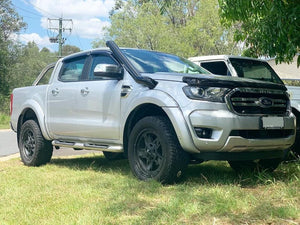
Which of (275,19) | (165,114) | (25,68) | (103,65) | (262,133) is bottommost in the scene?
(25,68)

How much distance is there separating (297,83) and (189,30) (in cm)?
2111

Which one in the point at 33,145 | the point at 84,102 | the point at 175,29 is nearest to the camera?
the point at 84,102

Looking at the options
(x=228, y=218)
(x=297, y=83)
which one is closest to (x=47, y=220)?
(x=228, y=218)

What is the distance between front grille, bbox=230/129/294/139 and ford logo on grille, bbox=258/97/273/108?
11.8 inches

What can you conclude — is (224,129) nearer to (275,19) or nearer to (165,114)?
(165,114)

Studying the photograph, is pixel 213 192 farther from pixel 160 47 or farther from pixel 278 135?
pixel 160 47

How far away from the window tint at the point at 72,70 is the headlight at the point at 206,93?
92.1 inches

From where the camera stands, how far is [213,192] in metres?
4.22

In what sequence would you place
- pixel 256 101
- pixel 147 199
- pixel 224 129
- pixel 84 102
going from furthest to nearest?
pixel 84 102 → pixel 256 101 → pixel 224 129 → pixel 147 199

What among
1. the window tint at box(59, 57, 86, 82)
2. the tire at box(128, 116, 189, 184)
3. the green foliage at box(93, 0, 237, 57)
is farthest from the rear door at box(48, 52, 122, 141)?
the green foliage at box(93, 0, 237, 57)

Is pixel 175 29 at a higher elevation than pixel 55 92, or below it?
higher

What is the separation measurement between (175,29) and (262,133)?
26.6 meters

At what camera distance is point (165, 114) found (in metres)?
4.95

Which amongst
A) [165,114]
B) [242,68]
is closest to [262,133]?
[165,114]
